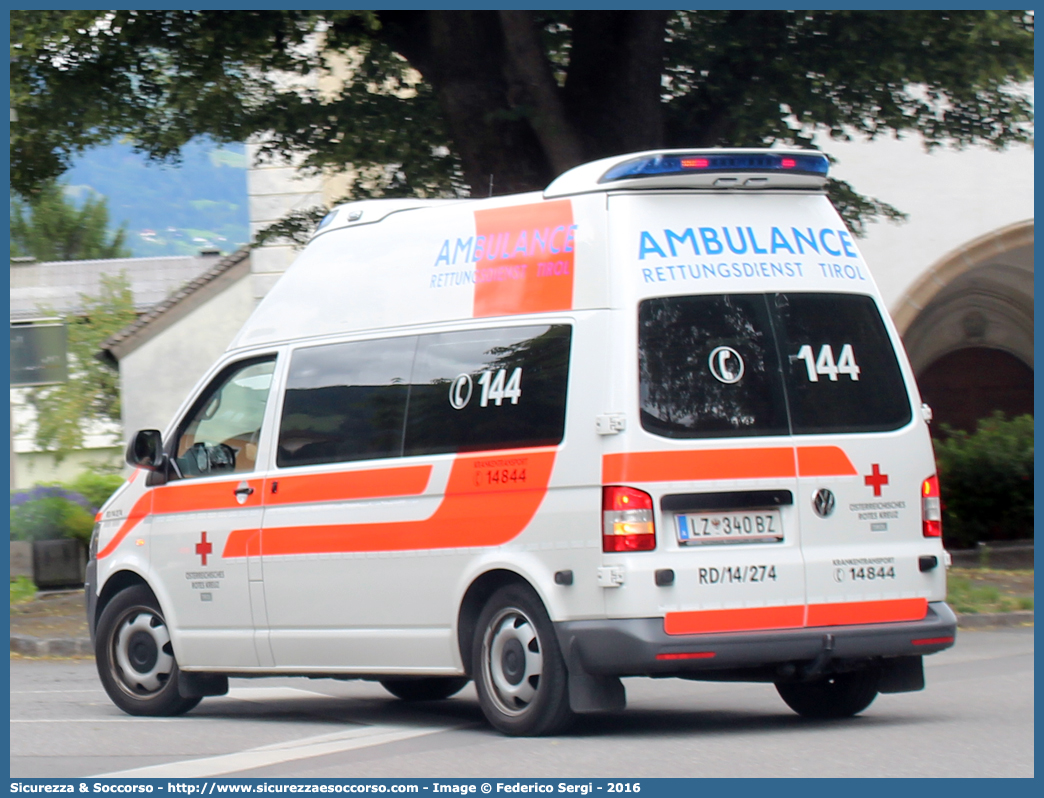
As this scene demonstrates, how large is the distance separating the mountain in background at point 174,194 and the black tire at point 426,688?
8272mm

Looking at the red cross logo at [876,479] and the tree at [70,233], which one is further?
the tree at [70,233]

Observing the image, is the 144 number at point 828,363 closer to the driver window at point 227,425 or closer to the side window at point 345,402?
the side window at point 345,402

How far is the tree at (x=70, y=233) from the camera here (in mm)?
74750

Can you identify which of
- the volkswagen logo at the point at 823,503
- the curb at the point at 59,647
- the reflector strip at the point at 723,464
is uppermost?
the reflector strip at the point at 723,464

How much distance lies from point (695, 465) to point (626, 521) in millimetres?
393

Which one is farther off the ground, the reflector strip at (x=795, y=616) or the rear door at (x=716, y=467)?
the rear door at (x=716, y=467)

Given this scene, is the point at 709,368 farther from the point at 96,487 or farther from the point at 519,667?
the point at 96,487

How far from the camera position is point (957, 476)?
2109cm

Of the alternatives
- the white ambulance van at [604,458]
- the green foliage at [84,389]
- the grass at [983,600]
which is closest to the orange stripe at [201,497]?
the white ambulance van at [604,458]

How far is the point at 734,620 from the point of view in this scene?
7.09m

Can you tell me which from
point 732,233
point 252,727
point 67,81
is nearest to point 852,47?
point 67,81

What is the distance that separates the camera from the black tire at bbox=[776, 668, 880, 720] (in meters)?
8.06

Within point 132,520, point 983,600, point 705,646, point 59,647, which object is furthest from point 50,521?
point 705,646

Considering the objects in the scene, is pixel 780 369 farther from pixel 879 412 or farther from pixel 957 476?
pixel 957 476
